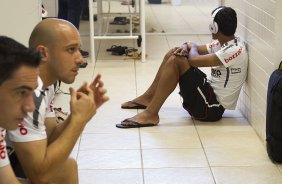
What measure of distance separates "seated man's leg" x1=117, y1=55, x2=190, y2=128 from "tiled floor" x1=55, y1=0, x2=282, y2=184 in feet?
0.22

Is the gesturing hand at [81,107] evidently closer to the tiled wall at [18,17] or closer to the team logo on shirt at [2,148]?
the team logo on shirt at [2,148]

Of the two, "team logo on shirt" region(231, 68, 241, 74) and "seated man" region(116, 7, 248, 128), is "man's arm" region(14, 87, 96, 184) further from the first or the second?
"team logo on shirt" region(231, 68, 241, 74)

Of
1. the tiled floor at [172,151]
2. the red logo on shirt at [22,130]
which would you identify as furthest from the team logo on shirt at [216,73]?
the red logo on shirt at [22,130]

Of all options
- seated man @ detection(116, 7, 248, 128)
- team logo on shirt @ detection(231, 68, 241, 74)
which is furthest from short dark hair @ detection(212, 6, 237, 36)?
team logo on shirt @ detection(231, 68, 241, 74)

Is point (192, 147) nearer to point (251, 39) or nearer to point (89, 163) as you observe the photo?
point (89, 163)

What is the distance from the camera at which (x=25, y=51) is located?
126 centimetres

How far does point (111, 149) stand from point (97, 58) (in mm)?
2213

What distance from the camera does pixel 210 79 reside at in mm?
3359

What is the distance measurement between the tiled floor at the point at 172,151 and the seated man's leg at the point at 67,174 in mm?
690

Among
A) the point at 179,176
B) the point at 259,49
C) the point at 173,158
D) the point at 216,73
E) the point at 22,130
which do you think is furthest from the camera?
the point at 216,73

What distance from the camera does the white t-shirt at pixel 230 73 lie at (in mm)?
3195

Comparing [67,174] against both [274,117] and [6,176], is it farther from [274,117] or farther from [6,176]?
[274,117]

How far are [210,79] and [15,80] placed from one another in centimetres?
226

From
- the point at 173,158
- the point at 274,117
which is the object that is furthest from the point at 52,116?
the point at 274,117
